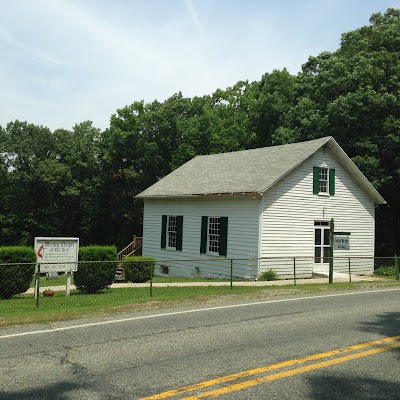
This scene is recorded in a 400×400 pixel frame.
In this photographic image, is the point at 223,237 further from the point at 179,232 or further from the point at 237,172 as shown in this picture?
the point at 237,172

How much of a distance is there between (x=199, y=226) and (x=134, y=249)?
6.35 metres

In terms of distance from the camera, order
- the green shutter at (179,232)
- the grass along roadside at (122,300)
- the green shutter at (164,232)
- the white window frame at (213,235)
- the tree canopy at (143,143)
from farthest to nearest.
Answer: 1. the tree canopy at (143,143)
2. the green shutter at (164,232)
3. the green shutter at (179,232)
4. the white window frame at (213,235)
5. the grass along roadside at (122,300)

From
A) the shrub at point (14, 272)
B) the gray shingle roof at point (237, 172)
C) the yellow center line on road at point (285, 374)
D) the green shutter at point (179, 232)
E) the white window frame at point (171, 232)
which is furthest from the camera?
the white window frame at point (171, 232)

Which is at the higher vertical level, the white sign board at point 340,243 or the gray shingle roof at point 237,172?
the gray shingle roof at point 237,172

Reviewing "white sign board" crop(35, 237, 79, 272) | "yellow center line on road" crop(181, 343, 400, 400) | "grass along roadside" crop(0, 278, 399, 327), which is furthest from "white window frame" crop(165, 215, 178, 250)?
"yellow center line on road" crop(181, 343, 400, 400)

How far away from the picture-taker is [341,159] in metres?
23.7

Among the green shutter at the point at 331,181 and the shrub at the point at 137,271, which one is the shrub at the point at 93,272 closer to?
the shrub at the point at 137,271

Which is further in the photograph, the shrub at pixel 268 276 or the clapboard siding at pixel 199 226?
the clapboard siding at pixel 199 226

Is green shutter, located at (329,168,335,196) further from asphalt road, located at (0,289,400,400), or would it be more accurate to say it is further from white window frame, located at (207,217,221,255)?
asphalt road, located at (0,289,400,400)

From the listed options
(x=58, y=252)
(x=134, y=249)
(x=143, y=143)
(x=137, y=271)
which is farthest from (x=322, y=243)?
(x=143, y=143)

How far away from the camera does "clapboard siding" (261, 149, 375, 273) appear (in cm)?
2111

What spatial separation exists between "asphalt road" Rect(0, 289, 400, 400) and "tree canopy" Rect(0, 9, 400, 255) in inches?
911

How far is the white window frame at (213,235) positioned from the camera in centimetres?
2268

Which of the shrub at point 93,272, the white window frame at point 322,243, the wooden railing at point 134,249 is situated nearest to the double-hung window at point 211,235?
the white window frame at point 322,243
